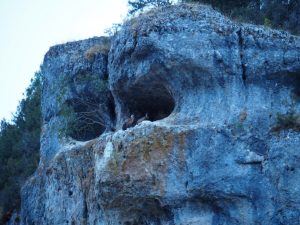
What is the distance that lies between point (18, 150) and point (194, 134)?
1740 centimetres

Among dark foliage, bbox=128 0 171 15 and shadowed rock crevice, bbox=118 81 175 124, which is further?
dark foliage, bbox=128 0 171 15

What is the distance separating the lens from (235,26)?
44.4ft

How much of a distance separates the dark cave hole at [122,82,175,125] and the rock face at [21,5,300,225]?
28 mm

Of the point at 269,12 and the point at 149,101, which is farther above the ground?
the point at 269,12

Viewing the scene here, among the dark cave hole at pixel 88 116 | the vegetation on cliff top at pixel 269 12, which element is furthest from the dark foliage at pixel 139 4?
the dark cave hole at pixel 88 116

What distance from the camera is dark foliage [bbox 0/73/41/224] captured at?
24828 mm

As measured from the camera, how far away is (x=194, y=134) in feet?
39.6

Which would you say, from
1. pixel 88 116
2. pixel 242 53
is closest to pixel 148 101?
pixel 88 116

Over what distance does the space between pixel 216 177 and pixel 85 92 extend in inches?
246

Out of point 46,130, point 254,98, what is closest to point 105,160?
point 254,98

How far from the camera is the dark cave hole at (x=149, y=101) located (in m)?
14.5

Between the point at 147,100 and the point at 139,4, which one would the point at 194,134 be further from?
the point at 139,4

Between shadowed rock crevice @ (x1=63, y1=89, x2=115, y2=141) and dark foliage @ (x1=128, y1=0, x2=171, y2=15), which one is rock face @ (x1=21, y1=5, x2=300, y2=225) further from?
dark foliage @ (x1=128, y1=0, x2=171, y2=15)

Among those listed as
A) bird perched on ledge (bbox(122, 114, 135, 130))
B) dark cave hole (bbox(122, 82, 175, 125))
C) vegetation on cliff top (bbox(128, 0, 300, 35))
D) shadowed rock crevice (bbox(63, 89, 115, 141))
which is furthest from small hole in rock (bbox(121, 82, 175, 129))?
vegetation on cliff top (bbox(128, 0, 300, 35))
